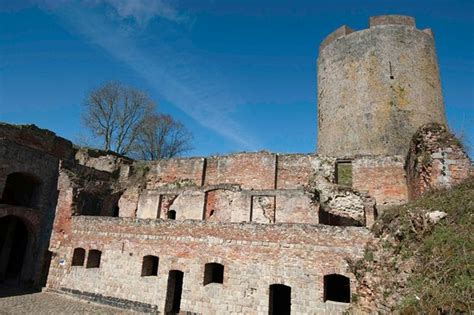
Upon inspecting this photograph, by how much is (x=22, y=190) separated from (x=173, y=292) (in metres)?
10.8

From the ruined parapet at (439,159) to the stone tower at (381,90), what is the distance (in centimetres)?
683

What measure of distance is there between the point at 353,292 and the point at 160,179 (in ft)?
48.2

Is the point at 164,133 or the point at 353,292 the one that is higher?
the point at 164,133

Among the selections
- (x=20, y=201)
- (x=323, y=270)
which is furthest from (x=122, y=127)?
(x=323, y=270)

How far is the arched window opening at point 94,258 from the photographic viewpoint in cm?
1458

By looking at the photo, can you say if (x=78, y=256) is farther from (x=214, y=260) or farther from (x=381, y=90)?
(x=381, y=90)

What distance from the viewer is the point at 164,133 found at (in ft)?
107

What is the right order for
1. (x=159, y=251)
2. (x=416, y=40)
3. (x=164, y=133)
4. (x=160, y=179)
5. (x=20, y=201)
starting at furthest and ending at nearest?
(x=164, y=133)
(x=160, y=179)
(x=416, y=40)
(x=20, y=201)
(x=159, y=251)

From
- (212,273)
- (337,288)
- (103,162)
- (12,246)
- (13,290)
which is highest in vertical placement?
(103,162)

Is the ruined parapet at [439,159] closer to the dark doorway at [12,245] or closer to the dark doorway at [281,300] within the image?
the dark doorway at [281,300]

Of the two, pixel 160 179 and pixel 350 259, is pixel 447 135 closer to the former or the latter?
pixel 350 259

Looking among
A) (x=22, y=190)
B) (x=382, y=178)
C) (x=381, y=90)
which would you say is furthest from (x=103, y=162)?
(x=381, y=90)

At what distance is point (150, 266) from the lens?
13453 millimetres

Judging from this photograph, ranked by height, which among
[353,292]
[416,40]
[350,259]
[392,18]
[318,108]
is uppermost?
[392,18]
